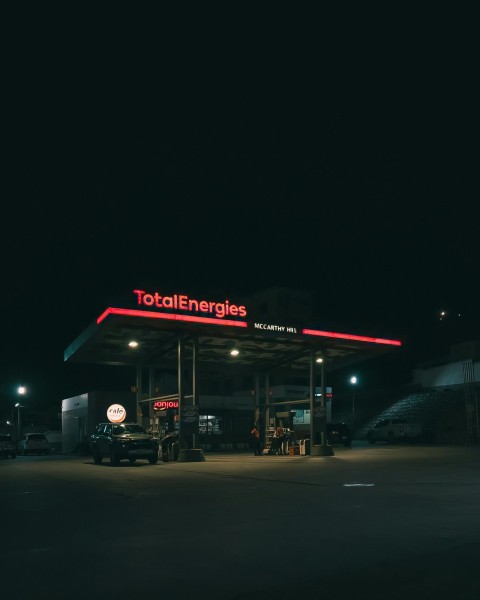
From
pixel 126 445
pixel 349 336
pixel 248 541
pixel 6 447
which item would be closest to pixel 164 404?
pixel 126 445

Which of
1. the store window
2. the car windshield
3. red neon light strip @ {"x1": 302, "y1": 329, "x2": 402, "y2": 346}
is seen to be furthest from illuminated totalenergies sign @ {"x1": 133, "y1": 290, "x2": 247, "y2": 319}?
the store window

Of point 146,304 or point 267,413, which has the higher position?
point 146,304

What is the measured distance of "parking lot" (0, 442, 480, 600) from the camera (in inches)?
248

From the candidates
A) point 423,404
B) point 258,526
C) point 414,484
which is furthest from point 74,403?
point 258,526

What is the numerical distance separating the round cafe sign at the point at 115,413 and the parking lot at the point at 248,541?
25.3m

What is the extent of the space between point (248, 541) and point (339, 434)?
127ft

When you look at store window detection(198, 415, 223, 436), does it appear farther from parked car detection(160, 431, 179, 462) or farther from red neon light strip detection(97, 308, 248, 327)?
red neon light strip detection(97, 308, 248, 327)

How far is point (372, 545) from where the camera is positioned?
803 cm

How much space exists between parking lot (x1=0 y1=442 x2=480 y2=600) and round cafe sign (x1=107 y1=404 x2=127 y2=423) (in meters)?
25.3

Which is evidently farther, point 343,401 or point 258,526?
point 343,401

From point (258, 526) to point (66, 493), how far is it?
23.8ft

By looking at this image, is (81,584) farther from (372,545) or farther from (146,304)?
(146,304)

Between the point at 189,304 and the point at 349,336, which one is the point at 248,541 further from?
the point at 349,336

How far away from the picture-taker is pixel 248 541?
27.7ft
